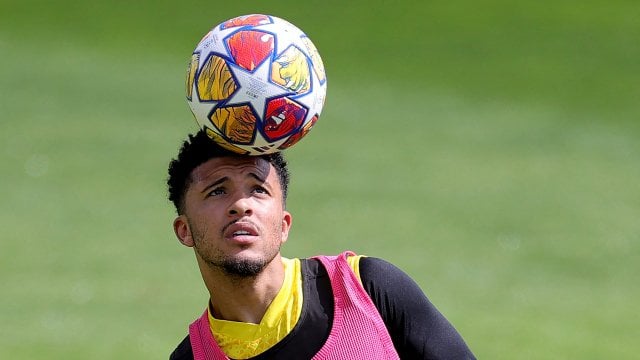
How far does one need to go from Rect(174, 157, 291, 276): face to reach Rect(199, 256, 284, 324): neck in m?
0.07

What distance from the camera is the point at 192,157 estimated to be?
591cm

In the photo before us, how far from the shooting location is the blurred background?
11609 mm

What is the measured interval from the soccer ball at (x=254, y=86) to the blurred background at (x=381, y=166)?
565 centimetres

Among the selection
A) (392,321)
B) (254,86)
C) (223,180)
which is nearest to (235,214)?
(223,180)

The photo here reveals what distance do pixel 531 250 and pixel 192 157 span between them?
7.16m

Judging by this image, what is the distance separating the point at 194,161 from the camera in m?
5.90

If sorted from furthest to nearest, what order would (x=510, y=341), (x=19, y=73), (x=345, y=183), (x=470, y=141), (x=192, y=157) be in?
(x=19, y=73) → (x=470, y=141) → (x=345, y=183) → (x=510, y=341) → (x=192, y=157)

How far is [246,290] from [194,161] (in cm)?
63

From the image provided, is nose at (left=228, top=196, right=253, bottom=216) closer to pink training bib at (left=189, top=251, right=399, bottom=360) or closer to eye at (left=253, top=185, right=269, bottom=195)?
eye at (left=253, top=185, right=269, bottom=195)

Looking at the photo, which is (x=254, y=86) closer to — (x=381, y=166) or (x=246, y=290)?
(x=246, y=290)

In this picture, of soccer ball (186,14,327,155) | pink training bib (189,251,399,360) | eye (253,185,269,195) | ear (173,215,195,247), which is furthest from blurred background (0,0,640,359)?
soccer ball (186,14,327,155)

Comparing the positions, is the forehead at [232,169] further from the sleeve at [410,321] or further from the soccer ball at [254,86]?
the sleeve at [410,321]

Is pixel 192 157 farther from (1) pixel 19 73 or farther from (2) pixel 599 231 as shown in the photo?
(1) pixel 19 73

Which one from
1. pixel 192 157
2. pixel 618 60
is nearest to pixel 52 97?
pixel 618 60
